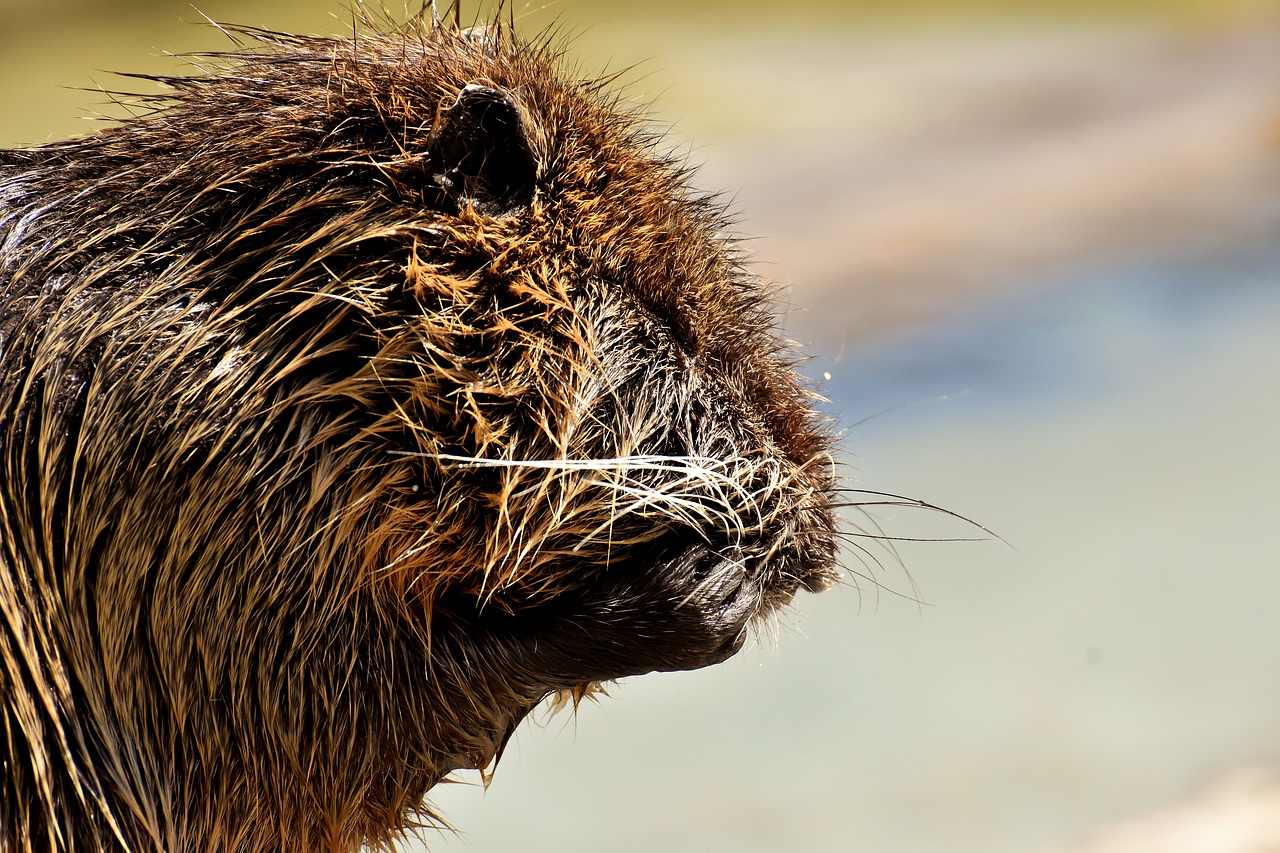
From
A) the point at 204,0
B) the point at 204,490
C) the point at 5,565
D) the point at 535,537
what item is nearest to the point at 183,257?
the point at 204,490

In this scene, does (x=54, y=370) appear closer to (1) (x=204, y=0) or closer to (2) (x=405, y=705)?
(2) (x=405, y=705)

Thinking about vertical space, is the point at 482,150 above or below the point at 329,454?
above

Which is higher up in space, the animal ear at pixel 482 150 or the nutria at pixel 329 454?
the animal ear at pixel 482 150

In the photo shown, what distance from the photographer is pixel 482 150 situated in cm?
137

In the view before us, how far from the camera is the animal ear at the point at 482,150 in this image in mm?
1350

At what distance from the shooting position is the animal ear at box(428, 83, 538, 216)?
135 centimetres

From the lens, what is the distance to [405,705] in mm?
1432

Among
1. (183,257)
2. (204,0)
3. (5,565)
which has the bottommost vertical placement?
(5,565)

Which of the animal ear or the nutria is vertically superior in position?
the animal ear

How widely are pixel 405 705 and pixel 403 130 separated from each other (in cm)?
67

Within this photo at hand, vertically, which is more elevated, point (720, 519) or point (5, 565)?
point (720, 519)

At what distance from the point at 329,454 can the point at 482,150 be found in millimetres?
384

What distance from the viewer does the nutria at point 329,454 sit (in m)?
1.31

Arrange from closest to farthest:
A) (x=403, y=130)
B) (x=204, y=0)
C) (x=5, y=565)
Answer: (x=5, y=565) → (x=403, y=130) → (x=204, y=0)
